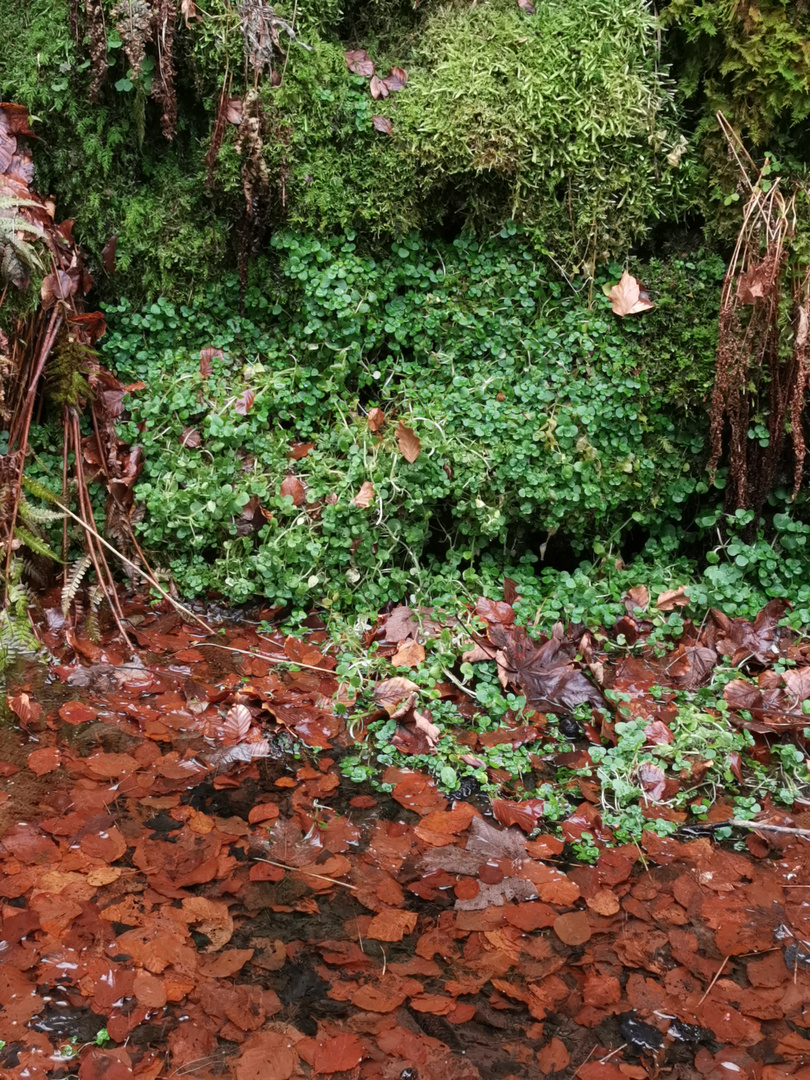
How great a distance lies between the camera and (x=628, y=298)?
403cm

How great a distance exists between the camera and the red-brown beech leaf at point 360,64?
164 inches

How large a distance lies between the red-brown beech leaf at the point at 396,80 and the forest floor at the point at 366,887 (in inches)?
109

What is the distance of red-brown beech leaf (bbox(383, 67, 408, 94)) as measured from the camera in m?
4.15

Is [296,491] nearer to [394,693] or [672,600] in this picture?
[394,693]

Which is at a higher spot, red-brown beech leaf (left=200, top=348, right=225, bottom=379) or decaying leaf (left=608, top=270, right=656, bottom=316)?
decaying leaf (left=608, top=270, right=656, bottom=316)

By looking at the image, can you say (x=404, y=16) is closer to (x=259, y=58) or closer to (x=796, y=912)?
(x=259, y=58)

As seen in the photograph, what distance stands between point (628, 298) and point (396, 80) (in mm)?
1633

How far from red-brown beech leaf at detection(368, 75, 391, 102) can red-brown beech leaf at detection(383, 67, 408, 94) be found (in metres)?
0.02

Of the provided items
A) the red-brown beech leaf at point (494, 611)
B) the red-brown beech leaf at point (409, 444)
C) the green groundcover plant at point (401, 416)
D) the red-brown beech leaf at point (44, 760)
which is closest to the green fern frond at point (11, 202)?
the green groundcover plant at point (401, 416)

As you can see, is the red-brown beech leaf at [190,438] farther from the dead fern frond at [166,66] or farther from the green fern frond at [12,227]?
the dead fern frond at [166,66]

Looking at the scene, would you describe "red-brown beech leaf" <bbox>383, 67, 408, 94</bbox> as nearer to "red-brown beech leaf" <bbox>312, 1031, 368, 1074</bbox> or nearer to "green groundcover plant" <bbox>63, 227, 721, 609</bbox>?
"green groundcover plant" <bbox>63, 227, 721, 609</bbox>

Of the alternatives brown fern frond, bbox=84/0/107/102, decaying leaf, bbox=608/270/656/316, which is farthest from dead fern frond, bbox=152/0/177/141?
decaying leaf, bbox=608/270/656/316

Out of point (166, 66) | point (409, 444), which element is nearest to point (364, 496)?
point (409, 444)

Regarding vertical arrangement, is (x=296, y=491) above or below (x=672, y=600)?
above
